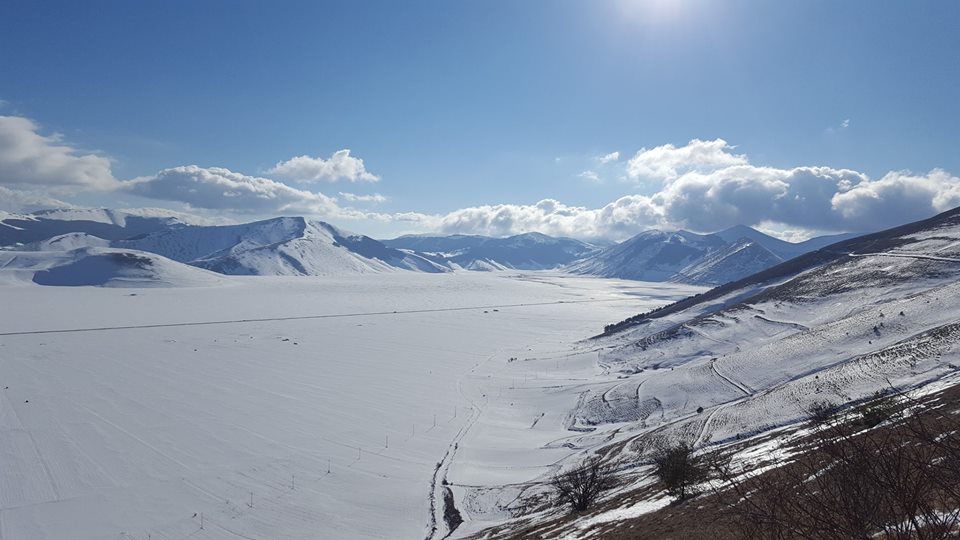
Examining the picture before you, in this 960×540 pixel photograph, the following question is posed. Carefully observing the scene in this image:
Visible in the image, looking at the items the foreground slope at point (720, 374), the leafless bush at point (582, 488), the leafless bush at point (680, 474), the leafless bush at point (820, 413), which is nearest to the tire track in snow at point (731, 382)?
the foreground slope at point (720, 374)

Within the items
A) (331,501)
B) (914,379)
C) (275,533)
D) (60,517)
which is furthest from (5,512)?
(914,379)

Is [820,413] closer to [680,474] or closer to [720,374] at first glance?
[680,474]

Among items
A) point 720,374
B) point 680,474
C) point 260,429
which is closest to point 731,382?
point 720,374

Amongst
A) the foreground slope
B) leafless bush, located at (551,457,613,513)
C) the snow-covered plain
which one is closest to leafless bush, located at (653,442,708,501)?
the foreground slope

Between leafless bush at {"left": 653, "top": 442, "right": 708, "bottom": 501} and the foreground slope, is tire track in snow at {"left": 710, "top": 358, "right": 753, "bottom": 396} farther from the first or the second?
leafless bush at {"left": 653, "top": 442, "right": 708, "bottom": 501}

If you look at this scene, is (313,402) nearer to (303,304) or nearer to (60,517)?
(60,517)

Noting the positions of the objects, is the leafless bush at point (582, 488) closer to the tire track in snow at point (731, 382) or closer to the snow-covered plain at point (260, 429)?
the snow-covered plain at point (260, 429)
